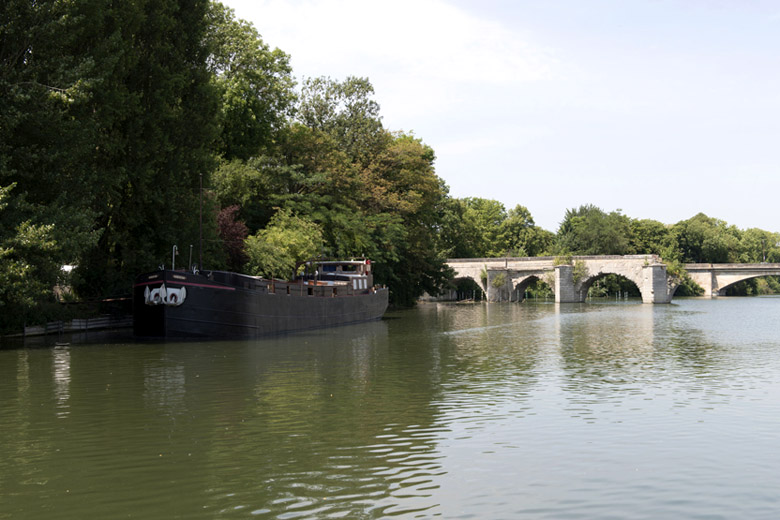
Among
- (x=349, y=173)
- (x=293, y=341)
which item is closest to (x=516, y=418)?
(x=293, y=341)

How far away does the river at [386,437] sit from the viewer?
802 centimetres

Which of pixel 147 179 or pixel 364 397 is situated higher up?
pixel 147 179

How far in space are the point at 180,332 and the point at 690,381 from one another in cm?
1714

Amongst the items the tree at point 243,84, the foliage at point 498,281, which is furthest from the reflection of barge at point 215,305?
the foliage at point 498,281

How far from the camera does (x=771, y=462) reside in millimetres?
9711

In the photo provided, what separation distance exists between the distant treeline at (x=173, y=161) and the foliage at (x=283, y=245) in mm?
99

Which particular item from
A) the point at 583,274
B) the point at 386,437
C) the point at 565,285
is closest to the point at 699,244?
the point at 583,274

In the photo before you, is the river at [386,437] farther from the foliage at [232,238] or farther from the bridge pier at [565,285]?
the bridge pier at [565,285]

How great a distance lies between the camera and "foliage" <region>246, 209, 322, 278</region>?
3775 centimetres

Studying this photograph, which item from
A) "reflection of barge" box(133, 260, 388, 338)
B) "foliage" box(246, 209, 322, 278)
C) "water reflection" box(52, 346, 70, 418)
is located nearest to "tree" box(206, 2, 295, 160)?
"foliage" box(246, 209, 322, 278)

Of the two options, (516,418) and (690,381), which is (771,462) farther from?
(690,381)

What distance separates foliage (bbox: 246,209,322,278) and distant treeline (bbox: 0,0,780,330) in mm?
99

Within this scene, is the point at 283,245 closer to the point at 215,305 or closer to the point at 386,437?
the point at 215,305

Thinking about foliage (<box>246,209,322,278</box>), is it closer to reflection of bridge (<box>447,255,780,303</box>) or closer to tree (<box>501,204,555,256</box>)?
reflection of bridge (<box>447,255,780,303</box>)
